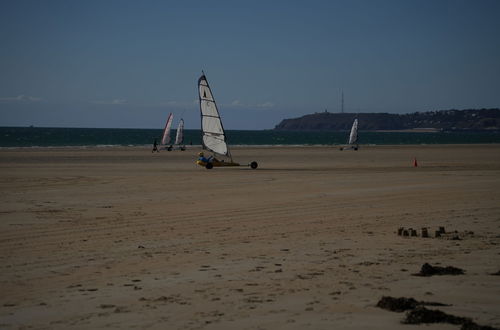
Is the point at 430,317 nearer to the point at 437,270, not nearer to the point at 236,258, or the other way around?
the point at 437,270

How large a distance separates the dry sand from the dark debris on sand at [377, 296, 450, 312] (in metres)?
0.14

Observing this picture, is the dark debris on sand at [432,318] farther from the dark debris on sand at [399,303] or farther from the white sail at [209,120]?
the white sail at [209,120]

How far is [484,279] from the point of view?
8.62 m

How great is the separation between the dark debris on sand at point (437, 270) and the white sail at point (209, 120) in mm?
25251

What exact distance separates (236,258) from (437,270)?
2942 mm

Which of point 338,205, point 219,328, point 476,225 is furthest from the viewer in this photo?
point 338,205

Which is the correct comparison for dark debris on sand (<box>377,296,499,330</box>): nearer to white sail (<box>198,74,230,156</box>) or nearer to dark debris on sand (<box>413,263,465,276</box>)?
dark debris on sand (<box>413,263,465,276</box>)

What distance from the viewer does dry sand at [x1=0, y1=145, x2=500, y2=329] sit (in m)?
7.16

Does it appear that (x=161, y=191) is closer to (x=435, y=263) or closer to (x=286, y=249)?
(x=286, y=249)

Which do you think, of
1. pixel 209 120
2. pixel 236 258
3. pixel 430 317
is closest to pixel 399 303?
pixel 430 317

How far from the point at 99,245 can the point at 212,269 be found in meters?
2.72

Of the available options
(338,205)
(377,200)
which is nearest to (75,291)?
(338,205)

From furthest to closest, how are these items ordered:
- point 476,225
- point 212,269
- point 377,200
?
point 377,200 < point 476,225 < point 212,269

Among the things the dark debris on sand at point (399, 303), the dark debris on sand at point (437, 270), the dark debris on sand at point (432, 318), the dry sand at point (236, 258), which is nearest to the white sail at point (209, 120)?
the dry sand at point (236, 258)
